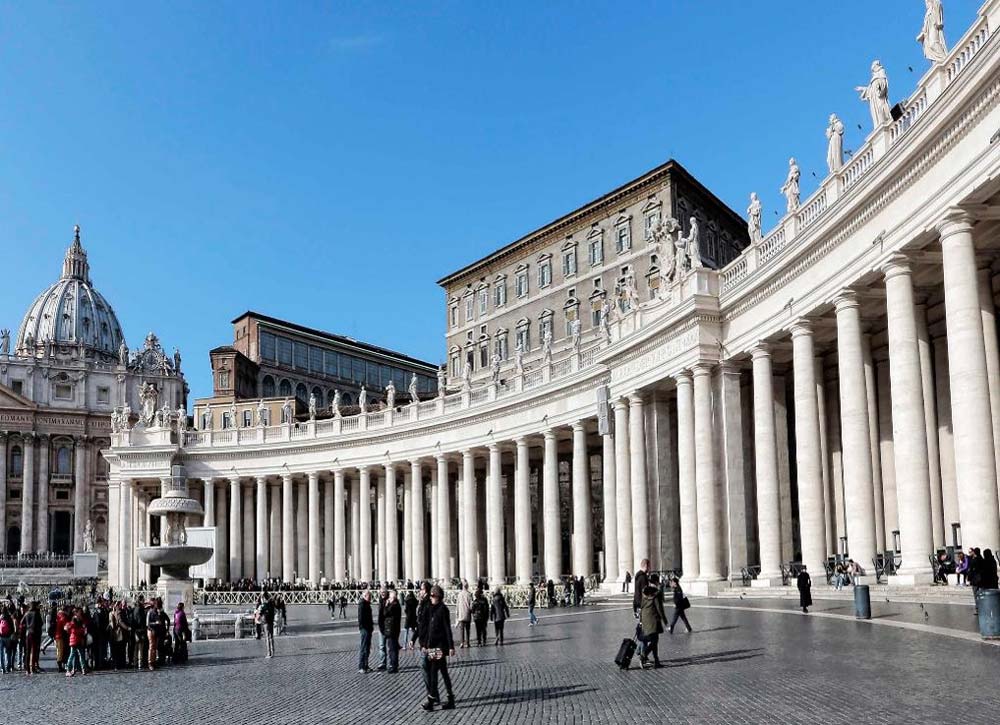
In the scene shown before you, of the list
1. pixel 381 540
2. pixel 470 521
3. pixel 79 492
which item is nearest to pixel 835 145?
pixel 470 521

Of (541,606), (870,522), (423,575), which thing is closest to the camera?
(870,522)

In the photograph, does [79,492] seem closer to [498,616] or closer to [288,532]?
[288,532]

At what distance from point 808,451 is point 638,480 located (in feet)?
42.1

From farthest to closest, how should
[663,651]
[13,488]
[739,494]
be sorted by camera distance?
[13,488] → [739,494] → [663,651]

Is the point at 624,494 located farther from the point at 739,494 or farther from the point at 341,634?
the point at 341,634

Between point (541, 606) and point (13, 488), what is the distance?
12201cm

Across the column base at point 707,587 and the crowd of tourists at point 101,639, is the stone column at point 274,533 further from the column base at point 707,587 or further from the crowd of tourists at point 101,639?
the crowd of tourists at point 101,639

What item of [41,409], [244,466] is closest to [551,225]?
[244,466]

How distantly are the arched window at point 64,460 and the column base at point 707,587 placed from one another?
131 metres

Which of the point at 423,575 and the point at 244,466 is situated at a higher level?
the point at 244,466

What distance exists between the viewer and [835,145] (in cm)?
3662

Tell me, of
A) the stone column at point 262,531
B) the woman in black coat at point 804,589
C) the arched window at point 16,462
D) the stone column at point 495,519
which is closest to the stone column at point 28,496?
the arched window at point 16,462

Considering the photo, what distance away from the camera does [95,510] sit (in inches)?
6161

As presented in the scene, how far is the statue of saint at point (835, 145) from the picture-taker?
3644cm
